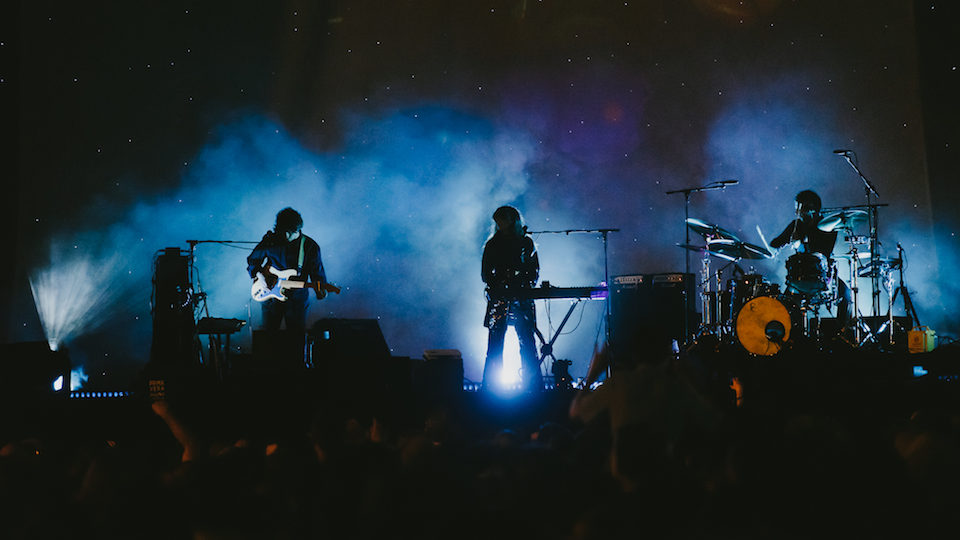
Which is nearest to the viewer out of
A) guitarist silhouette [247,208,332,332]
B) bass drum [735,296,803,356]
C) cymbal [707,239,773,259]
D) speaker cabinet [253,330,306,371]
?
speaker cabinet [253,330,306,371]

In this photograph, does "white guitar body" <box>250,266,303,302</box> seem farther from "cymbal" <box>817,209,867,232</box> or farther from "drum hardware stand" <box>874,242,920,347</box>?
"drum hardware stand" <box>874,242,920,347</box>

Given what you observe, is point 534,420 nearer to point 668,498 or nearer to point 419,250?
point 668,498

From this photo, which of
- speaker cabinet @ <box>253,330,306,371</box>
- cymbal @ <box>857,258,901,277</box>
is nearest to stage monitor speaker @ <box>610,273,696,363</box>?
cymbal @ <box>857,258,901,277</box>

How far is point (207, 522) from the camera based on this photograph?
2.27m

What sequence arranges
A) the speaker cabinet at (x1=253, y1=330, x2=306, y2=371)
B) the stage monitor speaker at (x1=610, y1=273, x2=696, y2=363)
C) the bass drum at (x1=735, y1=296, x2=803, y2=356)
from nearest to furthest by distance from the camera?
the speaker cabinet at (x1=253, y1=330, x2=306, y2=371) → the bass drum at (x1=735, y1=296, x2=803, y2=356) → the stage monitor speaker at (x1=610, y1=273, x2=696, y2=363)

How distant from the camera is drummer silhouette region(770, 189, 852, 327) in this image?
274 inches

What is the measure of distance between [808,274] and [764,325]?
69cm

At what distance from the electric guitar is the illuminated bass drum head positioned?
3.95m

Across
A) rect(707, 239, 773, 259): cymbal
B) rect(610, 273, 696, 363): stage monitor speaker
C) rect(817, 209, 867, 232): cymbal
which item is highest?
rect(817, 209, 867, 232): cymbal

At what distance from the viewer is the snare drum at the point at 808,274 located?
6.92 meters

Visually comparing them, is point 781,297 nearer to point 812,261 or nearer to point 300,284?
point 812,261

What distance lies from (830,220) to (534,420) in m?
4.36

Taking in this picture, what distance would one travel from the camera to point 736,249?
7270 mm

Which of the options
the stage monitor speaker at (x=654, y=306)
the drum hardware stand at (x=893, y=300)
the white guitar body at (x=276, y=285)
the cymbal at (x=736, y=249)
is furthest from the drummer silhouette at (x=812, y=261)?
the white guitar body at (x=276, y=285)
